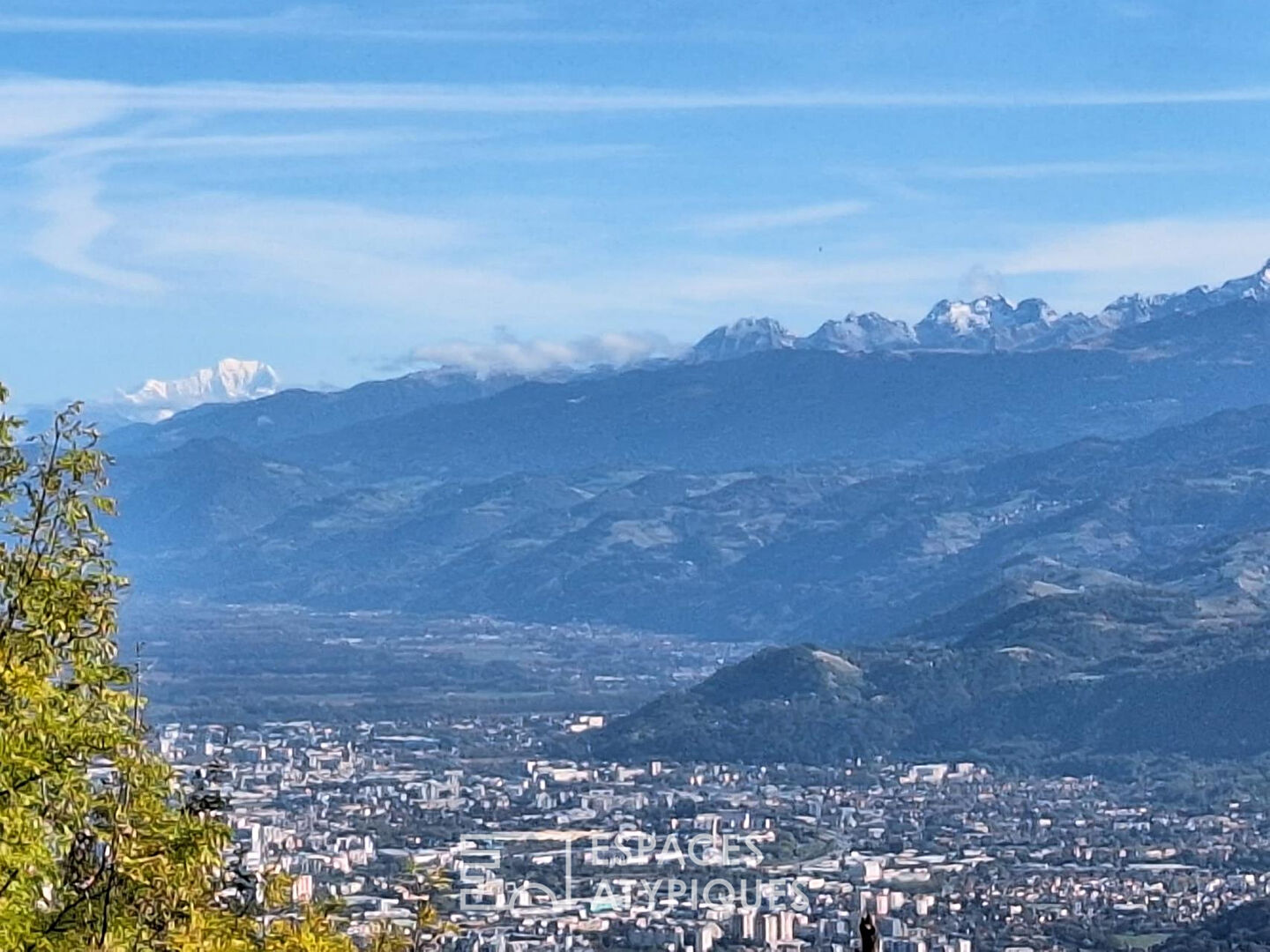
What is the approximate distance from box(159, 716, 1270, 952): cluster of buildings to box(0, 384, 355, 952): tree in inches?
1081

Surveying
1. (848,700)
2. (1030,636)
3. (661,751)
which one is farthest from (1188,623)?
(661,751)

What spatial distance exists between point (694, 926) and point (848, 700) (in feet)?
278

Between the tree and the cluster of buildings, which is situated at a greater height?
the tree

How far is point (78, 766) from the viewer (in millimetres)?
11422

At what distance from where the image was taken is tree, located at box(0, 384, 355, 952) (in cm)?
1088

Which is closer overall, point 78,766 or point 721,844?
point 78,766

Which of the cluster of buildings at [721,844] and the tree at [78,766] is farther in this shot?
the cluster of buildings at [721,844]

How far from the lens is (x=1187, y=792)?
112250 mm

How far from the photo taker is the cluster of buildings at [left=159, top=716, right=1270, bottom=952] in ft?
207

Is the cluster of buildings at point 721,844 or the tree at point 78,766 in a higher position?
the tree at point 78,766

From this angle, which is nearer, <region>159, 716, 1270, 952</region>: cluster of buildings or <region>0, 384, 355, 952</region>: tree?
<region>0, 384, 355, 952</region>: tree

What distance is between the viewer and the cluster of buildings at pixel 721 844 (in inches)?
2485

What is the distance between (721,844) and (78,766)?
7762 centimetres

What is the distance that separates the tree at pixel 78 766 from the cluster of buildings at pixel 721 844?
27.5 metres
